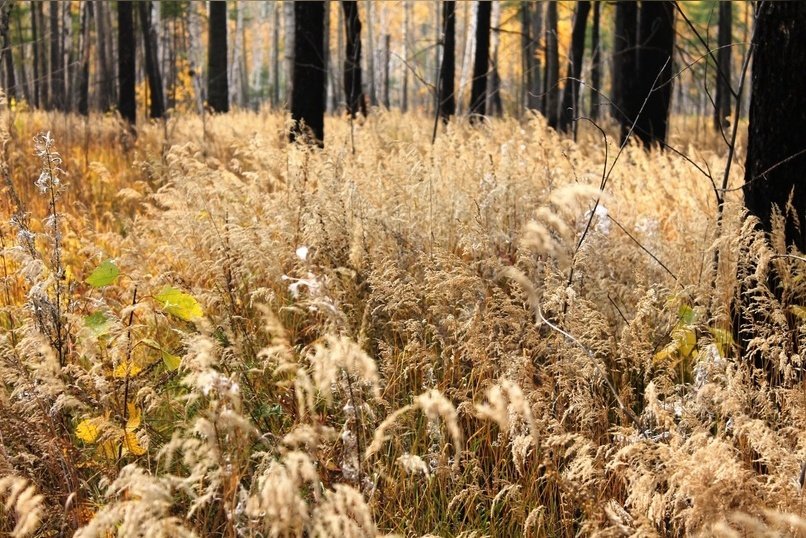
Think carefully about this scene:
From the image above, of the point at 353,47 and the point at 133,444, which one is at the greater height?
the point at 353,47

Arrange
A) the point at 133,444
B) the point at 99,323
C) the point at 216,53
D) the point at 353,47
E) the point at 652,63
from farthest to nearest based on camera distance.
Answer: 1. the point at 216,53
2. the point at 353,47
3. the point at 652,63
4. the point at 99,323
5. the point at 133,444

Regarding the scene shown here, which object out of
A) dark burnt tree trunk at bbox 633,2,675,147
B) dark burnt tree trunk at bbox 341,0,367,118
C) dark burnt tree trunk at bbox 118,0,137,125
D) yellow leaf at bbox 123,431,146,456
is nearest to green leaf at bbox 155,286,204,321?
yellow leaf at bbox 123,431,146,456

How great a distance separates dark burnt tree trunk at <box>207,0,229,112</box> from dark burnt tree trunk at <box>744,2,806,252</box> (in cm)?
1370

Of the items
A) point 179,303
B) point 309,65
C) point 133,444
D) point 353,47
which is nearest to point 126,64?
point 353,47

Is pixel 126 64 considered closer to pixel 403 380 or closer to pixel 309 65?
pixel 309 65

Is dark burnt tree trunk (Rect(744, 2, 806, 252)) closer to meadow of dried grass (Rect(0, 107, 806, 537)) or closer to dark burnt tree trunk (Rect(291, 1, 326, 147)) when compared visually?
meadow of dried grass (Rect(0, 107, 806, 537))

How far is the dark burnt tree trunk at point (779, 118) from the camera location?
273 centimetres

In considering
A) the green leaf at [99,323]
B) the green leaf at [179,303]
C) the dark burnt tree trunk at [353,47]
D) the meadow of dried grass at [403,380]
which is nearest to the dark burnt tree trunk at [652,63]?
the dark burnt tree trunk at [353,47]

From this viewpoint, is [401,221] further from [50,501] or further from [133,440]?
[50,501]

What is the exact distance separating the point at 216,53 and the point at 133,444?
14648 millimetres

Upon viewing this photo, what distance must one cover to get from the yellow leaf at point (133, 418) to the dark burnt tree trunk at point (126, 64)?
9.74m

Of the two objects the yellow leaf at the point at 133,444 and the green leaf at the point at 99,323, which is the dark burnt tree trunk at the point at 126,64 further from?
the yellow leaf at the point at 133,444

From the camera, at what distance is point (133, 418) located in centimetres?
226

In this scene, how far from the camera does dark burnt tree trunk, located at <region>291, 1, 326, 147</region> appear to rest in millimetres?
6824
